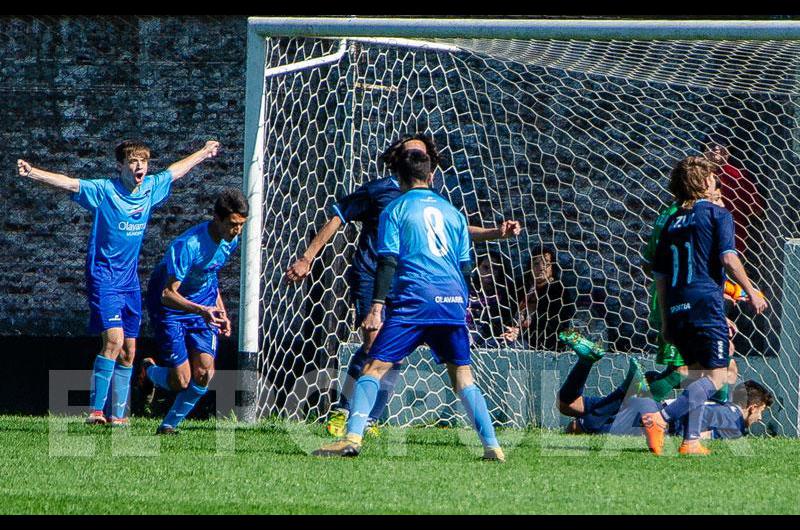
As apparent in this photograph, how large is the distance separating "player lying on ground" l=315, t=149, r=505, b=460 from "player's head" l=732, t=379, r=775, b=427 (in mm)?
3054

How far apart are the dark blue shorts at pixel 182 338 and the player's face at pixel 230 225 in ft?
2.36

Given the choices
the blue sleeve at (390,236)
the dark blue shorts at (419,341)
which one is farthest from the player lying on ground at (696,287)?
the blue sleeve at (390,236)

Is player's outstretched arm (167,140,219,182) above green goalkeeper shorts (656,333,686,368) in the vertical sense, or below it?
above

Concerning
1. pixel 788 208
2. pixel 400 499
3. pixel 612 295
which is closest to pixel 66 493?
pixel 400 499

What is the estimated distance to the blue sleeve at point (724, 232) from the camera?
770 centimetres

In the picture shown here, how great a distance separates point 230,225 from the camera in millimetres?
8461

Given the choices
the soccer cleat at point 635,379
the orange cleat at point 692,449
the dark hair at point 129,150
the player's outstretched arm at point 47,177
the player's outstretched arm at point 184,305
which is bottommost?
the orange cleat at point 692,449

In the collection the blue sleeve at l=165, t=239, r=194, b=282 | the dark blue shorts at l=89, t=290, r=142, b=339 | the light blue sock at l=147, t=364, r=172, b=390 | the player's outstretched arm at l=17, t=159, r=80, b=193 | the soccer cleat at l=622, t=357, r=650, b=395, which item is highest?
the player's outstretched arm at l=17, t=159, r=80, b=193

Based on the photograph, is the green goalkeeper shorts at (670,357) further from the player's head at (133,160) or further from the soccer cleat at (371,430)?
the player's head at (133,160)

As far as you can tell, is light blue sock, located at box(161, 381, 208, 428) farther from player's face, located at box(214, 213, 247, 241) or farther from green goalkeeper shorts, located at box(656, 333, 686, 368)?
green goalkeeper shorts, located at box(656, 333, 686, 368)

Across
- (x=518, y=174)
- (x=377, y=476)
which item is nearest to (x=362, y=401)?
(x=377, y=476)

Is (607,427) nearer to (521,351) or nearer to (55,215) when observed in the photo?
(521,351)

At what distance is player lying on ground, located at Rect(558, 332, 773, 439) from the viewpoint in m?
9.12

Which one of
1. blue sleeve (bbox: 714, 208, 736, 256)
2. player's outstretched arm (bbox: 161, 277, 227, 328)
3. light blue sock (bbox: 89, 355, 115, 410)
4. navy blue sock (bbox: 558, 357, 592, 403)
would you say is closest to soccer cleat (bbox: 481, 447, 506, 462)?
blue sleeve (bbox: 714, 208, 736, 256)
